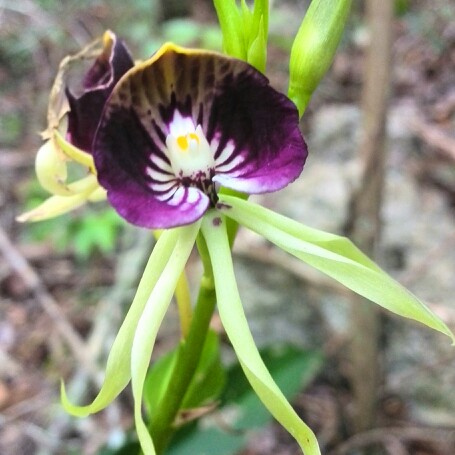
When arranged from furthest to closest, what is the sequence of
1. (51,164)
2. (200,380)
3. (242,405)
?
(242,405) → (200,380) → (51,164)

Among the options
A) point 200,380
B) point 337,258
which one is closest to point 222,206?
point 337,258

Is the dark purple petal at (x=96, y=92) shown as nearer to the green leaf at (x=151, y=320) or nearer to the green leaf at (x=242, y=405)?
the green leaf at (x=151, y=320)

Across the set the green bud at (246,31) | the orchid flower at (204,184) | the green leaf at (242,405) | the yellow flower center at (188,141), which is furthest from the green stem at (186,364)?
the green leaf at (242,405)

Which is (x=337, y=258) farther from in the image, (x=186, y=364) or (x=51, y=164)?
(x=51, y=164)

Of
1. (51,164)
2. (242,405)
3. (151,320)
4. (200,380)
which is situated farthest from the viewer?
(242,405)

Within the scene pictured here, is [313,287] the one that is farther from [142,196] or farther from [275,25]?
[275,25]

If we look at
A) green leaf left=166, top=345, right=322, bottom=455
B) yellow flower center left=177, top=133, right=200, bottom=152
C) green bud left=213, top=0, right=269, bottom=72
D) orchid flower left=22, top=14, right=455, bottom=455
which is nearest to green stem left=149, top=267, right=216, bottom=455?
orchid flower left=22, top=14, right=455, bottom=455

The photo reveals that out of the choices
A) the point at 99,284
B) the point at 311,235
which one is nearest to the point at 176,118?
the point at 311,235

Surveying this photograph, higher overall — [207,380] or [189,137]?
[189,137]
